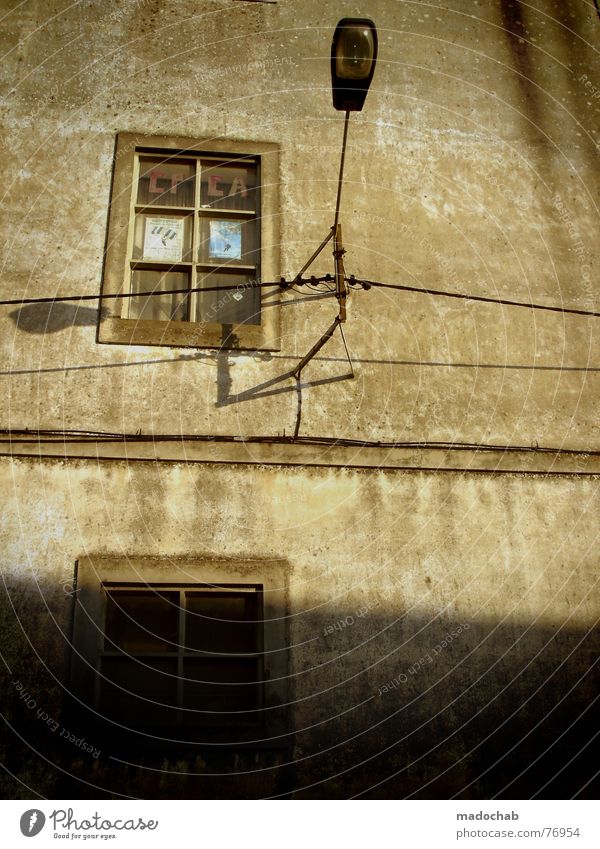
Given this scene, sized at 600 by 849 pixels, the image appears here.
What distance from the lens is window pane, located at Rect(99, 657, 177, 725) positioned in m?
5.41

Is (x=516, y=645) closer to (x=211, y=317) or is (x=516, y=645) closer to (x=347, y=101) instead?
(x=211, y=317)

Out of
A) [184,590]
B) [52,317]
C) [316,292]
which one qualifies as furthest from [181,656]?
[316,292]

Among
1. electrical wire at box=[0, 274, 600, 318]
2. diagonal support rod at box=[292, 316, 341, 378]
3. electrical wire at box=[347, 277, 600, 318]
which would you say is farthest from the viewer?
electrical wire at box=[347, 277, 600, 318]

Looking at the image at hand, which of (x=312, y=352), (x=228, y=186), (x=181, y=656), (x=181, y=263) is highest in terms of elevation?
(x=228, y=186)

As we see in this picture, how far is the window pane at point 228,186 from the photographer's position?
7.21 meters

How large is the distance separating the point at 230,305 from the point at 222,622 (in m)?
2.73

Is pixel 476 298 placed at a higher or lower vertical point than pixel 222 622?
higher

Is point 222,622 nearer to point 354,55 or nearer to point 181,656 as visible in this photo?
point 181,656

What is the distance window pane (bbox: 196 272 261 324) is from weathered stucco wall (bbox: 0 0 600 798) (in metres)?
0.30

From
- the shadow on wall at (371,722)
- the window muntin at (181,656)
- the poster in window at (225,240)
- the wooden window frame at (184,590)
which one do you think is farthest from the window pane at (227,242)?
the shadow on wall at (371,722)

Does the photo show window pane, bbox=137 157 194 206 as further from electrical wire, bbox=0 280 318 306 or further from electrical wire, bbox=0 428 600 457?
electrical wire, bbox=0 428 600 457

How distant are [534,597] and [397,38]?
585cm

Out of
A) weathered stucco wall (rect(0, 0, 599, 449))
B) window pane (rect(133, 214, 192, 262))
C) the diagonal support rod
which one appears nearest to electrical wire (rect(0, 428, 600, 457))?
weathered stucco wall (rect(0, 0, 599, 449))

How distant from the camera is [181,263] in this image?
271 inches
